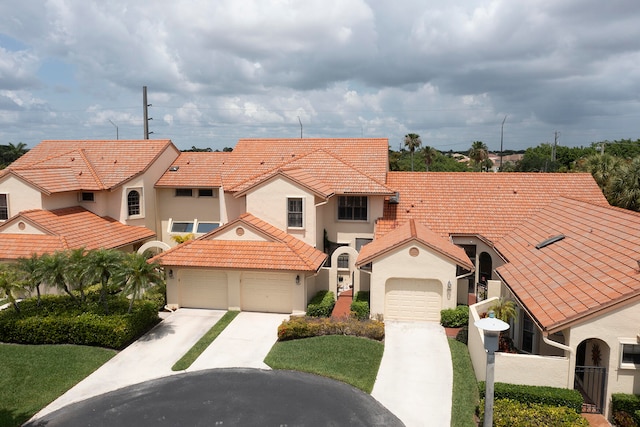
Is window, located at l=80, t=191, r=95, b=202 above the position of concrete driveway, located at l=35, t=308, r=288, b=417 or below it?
above

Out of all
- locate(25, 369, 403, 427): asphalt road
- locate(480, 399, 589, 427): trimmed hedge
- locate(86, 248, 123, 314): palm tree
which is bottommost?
locate(25, 369, 403, 427): asphalt road

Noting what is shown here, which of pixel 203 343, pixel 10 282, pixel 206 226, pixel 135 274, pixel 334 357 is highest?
pixel 206 226

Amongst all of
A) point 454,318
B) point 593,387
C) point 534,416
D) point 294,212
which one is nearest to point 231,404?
point 534,416

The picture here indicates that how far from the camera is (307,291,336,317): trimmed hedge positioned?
75.3 feet

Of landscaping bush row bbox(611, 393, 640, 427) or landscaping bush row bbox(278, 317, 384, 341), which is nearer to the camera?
landscaping bush row bbox(611, 393, 640, 427)

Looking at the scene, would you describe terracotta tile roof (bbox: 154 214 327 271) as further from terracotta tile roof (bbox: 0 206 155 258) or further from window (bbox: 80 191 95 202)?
window (bbox: 80 191 95 202)

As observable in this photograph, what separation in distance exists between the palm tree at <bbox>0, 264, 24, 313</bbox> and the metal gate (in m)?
21.2

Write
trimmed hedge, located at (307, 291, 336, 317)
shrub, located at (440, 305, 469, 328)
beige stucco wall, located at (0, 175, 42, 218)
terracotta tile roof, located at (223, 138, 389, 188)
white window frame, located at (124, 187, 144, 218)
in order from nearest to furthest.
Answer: shrub, located at (440, 305, 469, 328), trimmed hedge, located at (307, 291, 336, 317), beige stucco wall, located at (0, 175, 42, 218), white window frame, located at (124, 187, 144, 218), terracotta tile roof, located at (223, 138, 389, 188)

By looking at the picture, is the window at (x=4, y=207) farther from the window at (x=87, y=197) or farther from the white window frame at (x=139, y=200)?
the white window frame at (x=139, y=200)

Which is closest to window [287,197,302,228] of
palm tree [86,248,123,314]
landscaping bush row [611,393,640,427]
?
palm tree [86,248,123,314]

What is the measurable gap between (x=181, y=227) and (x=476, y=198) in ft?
65.3

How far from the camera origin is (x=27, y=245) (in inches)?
1022

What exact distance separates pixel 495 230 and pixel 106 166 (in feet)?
83.1

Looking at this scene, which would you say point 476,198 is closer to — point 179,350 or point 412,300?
point 412,300
